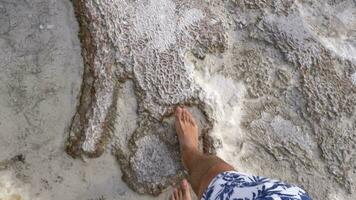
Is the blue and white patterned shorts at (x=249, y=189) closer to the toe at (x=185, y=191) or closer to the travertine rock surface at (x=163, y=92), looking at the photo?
the toe at (x=185, y=191)

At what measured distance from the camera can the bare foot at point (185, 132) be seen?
6.57 ft

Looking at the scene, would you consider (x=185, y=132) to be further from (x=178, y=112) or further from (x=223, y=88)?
A: (x=223, y=88)

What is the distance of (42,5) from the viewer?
6.89 feet

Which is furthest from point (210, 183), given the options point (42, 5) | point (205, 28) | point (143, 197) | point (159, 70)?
point (42, 5)

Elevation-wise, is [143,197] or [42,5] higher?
[42,5]

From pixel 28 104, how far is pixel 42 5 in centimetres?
43

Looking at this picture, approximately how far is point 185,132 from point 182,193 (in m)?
0.24

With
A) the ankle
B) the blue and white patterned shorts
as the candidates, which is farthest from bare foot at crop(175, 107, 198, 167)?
the blue and white patterned shorts

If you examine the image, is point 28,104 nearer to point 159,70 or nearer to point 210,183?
point 159,70

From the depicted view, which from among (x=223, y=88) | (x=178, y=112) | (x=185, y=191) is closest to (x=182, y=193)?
(x=185, y=191)

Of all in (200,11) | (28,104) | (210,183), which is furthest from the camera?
(200,11)

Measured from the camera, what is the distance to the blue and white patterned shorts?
139 cm

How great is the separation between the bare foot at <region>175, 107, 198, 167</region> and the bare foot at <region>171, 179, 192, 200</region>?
0.08 meters

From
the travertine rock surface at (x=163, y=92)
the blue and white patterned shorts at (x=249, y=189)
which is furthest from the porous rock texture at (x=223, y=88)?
the blue and white patterned shorts at (x=249, y=189)
